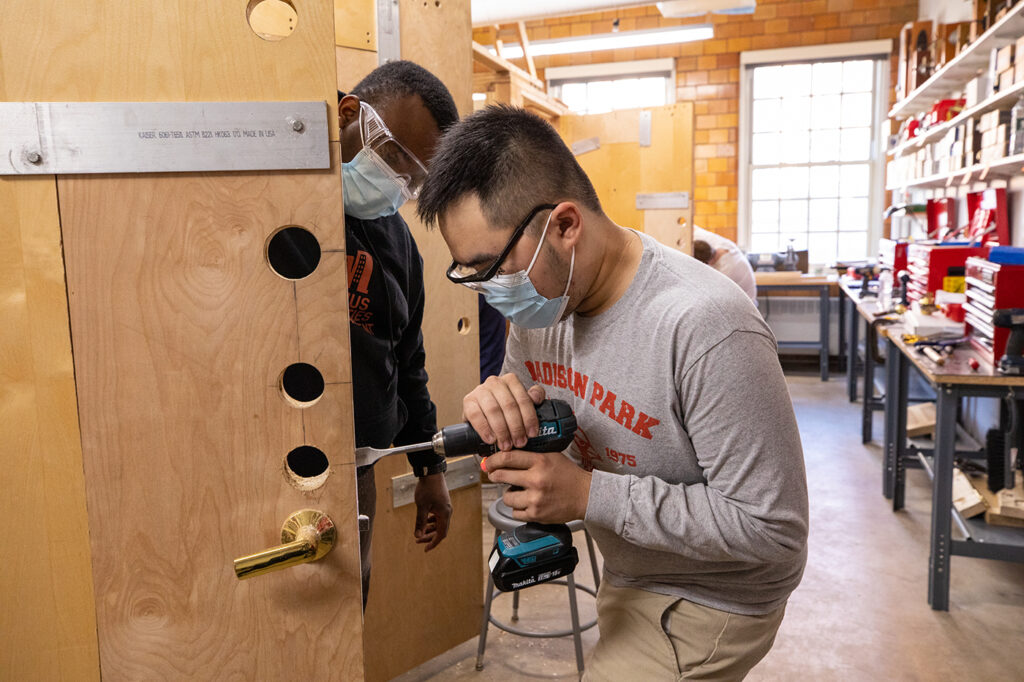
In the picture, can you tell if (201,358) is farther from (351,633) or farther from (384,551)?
(384,551)

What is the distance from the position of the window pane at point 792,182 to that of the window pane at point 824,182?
0.07 m

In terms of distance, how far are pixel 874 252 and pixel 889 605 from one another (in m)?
4.76

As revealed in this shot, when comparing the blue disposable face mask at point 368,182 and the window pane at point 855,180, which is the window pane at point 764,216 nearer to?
the window pane at point 855,180

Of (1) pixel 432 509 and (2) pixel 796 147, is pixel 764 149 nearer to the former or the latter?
(2) pixel 796 147

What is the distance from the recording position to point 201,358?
98cm

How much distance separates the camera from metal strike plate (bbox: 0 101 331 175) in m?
0.90

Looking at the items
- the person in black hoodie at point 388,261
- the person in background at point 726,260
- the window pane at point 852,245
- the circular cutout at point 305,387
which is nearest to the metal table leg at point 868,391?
the person in background at point 726,260

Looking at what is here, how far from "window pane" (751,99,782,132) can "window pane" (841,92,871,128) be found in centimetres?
57

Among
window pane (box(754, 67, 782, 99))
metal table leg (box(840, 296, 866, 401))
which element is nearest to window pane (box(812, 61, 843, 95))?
window pane (box(754, 67, 782, 99))

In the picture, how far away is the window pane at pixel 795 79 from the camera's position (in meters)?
6.69

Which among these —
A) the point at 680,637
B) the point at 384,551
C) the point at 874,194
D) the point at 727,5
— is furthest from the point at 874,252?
the point at 680,637

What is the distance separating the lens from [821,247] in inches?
273

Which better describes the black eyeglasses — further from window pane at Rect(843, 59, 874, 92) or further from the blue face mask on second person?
window pane at Rect(843, 59, 874, 92)

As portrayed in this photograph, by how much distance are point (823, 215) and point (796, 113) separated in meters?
0.97
